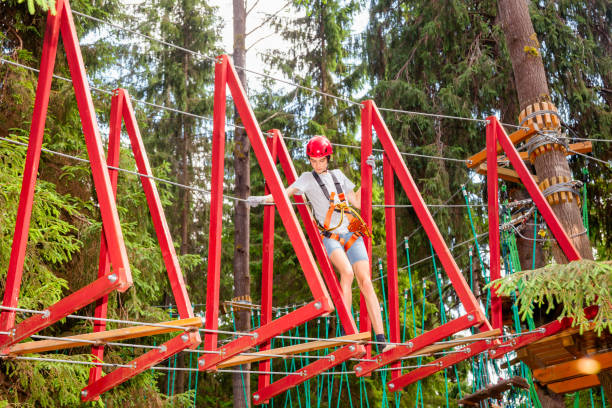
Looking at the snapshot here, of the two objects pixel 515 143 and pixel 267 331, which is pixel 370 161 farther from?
pixel 515 143

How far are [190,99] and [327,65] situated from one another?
3.54 meters

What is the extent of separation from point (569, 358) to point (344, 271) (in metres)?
2.40

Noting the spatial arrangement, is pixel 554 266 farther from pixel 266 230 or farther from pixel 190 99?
pixel 190 99

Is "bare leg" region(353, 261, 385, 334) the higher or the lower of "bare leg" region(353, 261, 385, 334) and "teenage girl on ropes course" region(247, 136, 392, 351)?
the lower

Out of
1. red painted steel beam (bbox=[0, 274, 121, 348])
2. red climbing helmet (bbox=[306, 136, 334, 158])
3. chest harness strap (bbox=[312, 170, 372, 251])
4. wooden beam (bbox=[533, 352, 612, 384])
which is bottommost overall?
wooden beam (bbox=[533, 352, 612, 384])

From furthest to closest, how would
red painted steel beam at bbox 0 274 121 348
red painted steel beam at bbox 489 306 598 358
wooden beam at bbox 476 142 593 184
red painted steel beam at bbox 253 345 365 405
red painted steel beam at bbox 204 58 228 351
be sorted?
wooden beam at bbox 476 142 593 184 < red painted steel beam at bbox 489 306 598 358 < red painted steel beam at bbox 253 345 365 405 < red painted steel beam at bbox 204 58 228 351 < red painted steel beam at bbox 0 274 121 348

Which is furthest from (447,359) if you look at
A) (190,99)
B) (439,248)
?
(190,99)

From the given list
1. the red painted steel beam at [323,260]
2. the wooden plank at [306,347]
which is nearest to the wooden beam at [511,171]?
the red painted steel beam at [323,260]

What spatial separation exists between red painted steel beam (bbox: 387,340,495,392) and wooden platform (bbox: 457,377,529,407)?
1.31 meters

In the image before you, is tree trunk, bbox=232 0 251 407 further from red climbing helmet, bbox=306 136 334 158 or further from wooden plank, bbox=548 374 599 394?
wooden plank, bbox=548 374 599 394

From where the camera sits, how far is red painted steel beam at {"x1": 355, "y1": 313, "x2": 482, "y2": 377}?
4.68m

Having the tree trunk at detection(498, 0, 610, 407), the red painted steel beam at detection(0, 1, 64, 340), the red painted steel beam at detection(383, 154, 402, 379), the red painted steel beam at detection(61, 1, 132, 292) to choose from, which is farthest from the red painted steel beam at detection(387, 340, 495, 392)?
the red painted steel beam at detection(0, 1, 64, 340)

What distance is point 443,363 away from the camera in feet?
18.1

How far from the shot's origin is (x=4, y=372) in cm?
728
